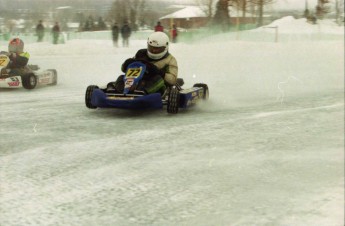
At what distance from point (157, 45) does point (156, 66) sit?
12.4 inches

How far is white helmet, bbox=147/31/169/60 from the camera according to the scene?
5.66 metres

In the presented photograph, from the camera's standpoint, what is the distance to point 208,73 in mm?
10648

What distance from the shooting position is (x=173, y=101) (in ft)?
16.9

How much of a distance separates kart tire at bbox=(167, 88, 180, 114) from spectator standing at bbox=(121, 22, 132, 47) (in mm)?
11405

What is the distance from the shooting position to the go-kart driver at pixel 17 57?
25.2 feet

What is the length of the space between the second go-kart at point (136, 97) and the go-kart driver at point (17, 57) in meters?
2.59

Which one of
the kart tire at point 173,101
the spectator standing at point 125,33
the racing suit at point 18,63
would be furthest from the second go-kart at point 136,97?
the spectator standing at point 125,33

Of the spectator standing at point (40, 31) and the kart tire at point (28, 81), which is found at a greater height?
the spectator standing at point (40, 31)

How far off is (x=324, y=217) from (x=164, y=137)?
199cm

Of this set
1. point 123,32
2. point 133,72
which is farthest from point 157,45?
point 123,32

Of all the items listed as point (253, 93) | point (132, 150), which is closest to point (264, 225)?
point (132, 150)

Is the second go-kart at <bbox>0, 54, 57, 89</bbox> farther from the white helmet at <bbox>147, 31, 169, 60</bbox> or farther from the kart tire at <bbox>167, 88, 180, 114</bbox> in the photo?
the kart tire at <bbox>167, 88, 180, 114</bbox>

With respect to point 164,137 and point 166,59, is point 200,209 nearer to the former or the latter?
point 164,137

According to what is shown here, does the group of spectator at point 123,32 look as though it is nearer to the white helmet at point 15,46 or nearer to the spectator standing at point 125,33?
the spectator standing at point 125,33
